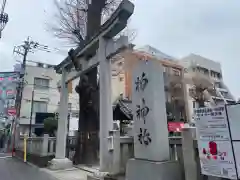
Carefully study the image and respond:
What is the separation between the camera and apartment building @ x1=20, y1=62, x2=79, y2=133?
84.4 ft

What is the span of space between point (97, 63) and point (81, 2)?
22.8ft

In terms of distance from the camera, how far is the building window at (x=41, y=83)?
26953mm

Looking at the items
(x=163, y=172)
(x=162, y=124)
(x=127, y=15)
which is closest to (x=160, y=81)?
(x=162, y=124)

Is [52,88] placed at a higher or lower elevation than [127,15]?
higher

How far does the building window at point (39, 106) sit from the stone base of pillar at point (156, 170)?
79.4 ft

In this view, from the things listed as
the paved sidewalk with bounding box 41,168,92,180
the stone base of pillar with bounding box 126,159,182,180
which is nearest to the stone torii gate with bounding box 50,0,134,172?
the paved sidewalk with bounding box 41,168,92,180

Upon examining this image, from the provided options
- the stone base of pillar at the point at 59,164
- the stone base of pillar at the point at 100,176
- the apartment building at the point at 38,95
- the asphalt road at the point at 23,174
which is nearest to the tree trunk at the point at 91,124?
the stone base of pillar at the point at 59,164

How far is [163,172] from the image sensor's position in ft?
14.3

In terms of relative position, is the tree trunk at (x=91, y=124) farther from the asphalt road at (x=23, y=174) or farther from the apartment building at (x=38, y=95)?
the apartment building at (x=38, y=95)

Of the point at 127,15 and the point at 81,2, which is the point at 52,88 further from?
the point at 127,15

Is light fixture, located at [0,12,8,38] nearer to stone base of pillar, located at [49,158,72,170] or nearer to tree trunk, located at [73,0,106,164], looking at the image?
tree trunk, located at [73,0,106,164]

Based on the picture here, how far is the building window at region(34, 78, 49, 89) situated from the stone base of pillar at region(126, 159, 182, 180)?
81.1 ft

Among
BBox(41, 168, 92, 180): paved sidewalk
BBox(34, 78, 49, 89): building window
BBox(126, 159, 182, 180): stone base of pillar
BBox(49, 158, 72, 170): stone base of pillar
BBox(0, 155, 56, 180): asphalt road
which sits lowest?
BBox(0, 155, 56, 180): asphalt road

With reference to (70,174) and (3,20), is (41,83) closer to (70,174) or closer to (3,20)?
(3,20)
